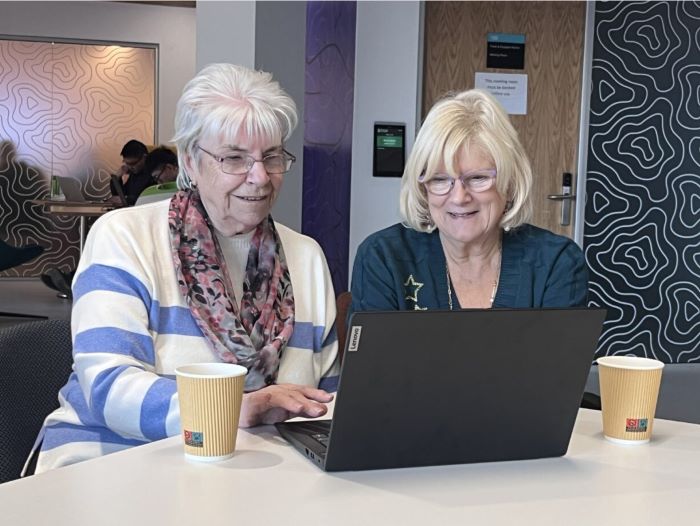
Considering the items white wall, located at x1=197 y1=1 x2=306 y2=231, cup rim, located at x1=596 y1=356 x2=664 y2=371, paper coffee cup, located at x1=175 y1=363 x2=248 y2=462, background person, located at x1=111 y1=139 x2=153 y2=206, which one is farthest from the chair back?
background person, located at x1=111 y1=139 x2=153 y2=206

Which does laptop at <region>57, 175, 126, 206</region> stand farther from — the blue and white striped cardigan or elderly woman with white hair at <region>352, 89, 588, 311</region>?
the blue and white striped cardigan

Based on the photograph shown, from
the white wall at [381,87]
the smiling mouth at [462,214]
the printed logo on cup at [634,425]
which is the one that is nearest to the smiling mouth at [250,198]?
the smiling mouth at [462,214]

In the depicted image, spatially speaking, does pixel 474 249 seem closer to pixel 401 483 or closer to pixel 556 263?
pixel 556 263

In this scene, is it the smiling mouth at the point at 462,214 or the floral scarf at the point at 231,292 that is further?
the smiling mouth at the point at 462,214

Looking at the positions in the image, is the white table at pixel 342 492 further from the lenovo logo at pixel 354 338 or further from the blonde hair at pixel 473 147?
the blonde hair at pixel 473 147

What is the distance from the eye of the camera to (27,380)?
1771 mm

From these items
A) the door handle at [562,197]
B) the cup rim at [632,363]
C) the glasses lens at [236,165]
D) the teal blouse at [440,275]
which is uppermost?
the glasses lens at [236,165]

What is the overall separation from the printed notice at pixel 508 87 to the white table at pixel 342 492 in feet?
13.7

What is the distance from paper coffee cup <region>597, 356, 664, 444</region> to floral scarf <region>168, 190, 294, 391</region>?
0.67 metres

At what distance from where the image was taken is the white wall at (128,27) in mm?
10031

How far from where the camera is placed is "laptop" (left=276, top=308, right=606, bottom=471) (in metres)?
1.19

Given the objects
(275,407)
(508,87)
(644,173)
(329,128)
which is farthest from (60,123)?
(275,407)

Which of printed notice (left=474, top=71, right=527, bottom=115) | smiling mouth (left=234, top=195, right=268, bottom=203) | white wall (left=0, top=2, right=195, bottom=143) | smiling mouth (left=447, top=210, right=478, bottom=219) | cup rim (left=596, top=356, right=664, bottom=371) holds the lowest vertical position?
cup rim (left=596, top=356, right=664, bottom=371)

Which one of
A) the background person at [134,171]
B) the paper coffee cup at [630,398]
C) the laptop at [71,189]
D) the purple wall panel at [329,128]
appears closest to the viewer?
the paper coffee cup at [630,398]
